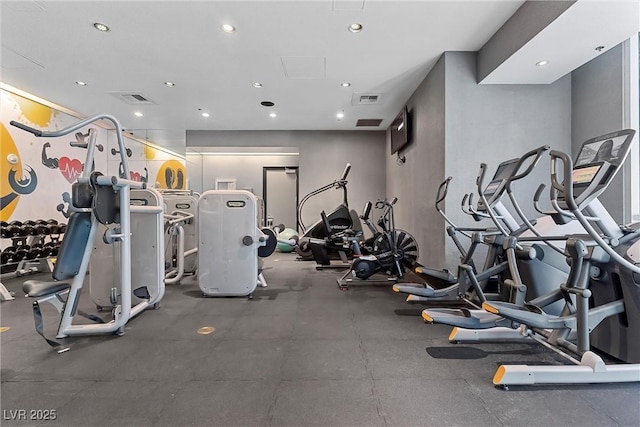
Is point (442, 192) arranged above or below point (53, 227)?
above

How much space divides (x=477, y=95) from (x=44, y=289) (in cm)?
525

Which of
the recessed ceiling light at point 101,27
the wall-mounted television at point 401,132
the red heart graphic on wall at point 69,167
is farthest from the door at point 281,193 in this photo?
the recessed ceiling light at point 101,27

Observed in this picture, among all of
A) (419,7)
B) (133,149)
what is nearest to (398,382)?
(419,7)

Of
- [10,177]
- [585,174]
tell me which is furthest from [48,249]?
[585,174]

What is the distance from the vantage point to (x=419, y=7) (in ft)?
9.70

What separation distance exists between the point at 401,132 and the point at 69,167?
23.3ft

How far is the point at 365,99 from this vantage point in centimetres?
561

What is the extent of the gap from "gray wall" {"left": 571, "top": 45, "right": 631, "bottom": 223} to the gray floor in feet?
8.45

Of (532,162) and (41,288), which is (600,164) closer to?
(532,162)

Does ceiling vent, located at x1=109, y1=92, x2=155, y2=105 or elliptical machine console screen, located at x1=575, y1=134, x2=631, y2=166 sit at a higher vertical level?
ceiling vent, located at x1=109, y1=92, x2=155, y2=105

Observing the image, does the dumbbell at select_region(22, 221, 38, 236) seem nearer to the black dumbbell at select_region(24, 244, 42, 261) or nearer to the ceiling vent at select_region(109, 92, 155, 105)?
the black dumbbell at select_region(24, 244, 42, 261)

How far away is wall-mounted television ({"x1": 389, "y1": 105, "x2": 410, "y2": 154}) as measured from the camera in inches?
217

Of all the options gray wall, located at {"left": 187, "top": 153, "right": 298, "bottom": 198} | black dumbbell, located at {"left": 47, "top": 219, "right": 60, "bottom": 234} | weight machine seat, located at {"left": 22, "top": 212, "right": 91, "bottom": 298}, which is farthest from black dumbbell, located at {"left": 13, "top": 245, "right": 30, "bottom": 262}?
gray wall, located at {"left": 187, "top": 153, "right": 298, "bottom": 198}

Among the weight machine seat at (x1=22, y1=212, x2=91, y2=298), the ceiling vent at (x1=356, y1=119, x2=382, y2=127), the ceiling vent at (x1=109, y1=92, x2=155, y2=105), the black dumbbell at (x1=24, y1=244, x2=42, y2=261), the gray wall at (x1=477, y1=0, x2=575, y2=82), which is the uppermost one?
the ceiling vent at (x1=356, y1=119, x2=382, y2=127)
